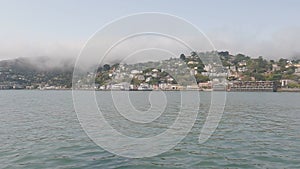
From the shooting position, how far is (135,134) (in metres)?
17.9

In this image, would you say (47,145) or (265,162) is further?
(47,145)

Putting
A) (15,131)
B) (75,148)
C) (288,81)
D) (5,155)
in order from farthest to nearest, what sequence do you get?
(288,81), (15,131), (75,148), (5,155)

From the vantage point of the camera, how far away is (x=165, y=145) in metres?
14.8

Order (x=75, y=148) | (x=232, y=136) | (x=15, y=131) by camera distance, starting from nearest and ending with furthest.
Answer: (x=75, y=148) < (x=232, y=136) < (x=15, y=131)

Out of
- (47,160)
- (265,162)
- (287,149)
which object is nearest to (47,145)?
(47,160)

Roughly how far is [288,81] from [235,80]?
1101 inches

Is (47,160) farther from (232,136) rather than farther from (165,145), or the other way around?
(232,136)

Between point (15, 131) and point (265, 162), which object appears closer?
point (265, 162)

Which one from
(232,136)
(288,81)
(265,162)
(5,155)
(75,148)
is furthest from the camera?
(288,81)

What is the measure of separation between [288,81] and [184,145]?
557ft

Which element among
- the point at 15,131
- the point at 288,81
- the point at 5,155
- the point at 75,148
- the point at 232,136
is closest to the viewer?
the point at 5,155

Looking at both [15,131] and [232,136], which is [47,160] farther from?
[232,136]

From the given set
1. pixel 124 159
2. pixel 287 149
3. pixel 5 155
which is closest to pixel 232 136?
pixel 287 149

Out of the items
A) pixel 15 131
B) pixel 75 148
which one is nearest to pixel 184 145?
pixel 75 148
